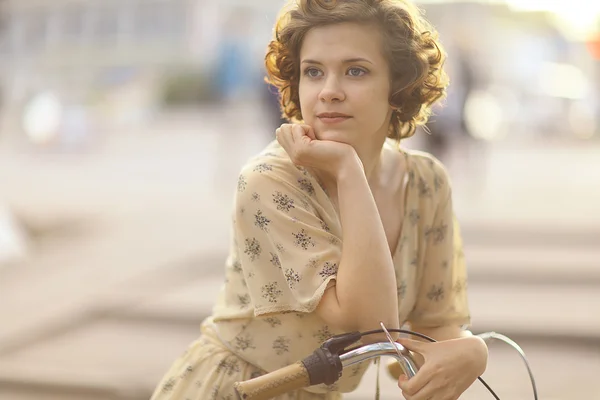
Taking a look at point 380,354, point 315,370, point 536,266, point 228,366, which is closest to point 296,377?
point 315,370

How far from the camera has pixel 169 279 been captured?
6570 millimetres

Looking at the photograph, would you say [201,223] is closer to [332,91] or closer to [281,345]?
[281,345]

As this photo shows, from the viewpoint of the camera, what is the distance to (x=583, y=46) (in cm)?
2505

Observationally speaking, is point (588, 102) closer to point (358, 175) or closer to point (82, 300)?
point (82, 300)

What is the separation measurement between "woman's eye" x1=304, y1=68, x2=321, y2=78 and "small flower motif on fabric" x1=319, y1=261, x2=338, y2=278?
1.29 feet

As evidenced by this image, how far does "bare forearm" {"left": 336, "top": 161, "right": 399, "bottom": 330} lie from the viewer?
5.53 feet

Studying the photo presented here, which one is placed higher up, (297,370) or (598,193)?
(297,370)

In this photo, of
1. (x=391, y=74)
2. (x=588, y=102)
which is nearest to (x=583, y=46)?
(x=588, y=102)

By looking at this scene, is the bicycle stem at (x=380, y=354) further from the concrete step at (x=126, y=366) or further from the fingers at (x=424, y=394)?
the concrete step at (x=126, y=366)

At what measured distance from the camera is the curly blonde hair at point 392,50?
179 centimetres

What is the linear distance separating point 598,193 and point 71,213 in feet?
18.4

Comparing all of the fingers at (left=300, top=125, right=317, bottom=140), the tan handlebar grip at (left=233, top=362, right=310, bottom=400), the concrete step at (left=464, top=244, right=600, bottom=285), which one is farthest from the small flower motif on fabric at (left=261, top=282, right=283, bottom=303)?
the concrete step at (left=464, top=244, right=600, bottom=285)

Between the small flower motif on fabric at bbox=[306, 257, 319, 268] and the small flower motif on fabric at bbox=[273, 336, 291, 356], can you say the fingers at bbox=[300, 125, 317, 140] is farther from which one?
the small flower motif on fabric at bbox=[273, 336, 291, 356]

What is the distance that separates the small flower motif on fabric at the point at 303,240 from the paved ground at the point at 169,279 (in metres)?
0.53
